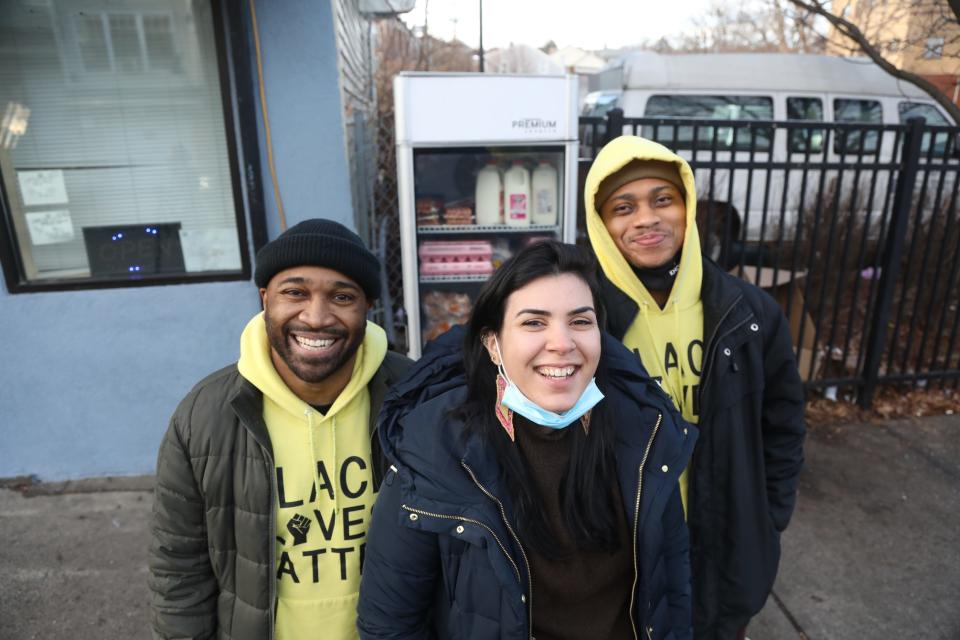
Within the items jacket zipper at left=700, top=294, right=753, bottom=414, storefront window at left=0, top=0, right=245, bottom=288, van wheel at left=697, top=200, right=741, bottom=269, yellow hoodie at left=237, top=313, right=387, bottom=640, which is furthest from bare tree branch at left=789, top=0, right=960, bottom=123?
yellow hoodie at left=237, top=313, right=387, bottom=640

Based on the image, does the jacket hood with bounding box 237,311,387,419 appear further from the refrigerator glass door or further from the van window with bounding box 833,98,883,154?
the van window with bounding box 833,98,883,154

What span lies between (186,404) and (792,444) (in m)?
1.88

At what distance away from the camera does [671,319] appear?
191 centimetres

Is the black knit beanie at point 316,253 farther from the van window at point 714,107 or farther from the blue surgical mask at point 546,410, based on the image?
the van window at point 714,107

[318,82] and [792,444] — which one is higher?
[318,82]

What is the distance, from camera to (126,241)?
11.8 feet

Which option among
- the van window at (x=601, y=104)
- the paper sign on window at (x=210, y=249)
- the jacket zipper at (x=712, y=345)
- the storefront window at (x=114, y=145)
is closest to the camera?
the jacket zipper at (x=712, y=345)

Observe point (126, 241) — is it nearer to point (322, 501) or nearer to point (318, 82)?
point (318, 82)

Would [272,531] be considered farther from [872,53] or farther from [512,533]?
[872,53]

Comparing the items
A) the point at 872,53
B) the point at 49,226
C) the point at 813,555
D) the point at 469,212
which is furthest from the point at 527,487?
the point at 872,53

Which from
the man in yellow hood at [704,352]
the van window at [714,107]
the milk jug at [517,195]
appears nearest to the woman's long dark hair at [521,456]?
the man in yellow hood at [704,352]

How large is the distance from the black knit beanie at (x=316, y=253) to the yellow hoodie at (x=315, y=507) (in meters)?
0.21

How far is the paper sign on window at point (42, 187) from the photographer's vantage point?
3457 mm

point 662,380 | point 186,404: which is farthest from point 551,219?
point 186,404
